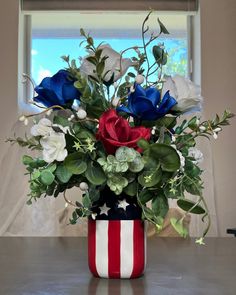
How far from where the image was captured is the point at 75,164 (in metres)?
0.92

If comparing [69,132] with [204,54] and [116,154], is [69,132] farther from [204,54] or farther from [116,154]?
[204,54]

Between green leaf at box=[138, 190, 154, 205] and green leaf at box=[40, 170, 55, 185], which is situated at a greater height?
green leaf at box=[40, 170, 55, 185]

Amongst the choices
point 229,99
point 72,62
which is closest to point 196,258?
point 72,62

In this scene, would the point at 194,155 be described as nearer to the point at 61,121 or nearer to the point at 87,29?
the point at 61,121

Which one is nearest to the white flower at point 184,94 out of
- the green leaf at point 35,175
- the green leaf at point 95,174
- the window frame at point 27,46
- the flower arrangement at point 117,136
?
the flower arrangement at point 117,136

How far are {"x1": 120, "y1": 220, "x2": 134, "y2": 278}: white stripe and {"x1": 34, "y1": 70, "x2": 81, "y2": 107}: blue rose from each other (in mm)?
280

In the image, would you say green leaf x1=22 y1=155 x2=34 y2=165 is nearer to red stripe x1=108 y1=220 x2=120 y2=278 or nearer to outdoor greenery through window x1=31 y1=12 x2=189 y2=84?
red stripe x1=108 y1=220 x2=120 y2=278

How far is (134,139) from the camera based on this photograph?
0.93 metres

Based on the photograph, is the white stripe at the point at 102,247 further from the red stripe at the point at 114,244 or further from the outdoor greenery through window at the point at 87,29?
the outdoor greenery through window at the point at 87,29

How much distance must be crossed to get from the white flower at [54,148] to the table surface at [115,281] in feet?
0.83

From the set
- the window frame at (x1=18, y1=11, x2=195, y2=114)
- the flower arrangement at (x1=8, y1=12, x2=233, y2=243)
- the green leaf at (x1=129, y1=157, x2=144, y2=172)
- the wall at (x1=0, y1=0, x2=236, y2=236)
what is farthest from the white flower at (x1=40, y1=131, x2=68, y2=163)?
the window frame at (x1=18, y1=11, x2=195, y2=114)

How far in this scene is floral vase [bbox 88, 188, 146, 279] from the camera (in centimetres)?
97

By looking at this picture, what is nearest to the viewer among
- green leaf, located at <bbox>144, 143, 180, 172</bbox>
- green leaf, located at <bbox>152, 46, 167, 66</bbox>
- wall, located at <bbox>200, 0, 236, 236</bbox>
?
green leaf, located at <bbox>144, 143, 180, 172</bbox>

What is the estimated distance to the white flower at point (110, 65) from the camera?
983mm
